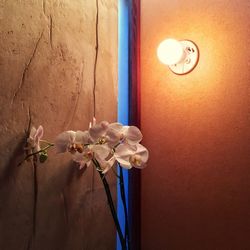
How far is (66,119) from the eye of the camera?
3.29 ft

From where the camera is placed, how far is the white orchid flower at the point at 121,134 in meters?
0.83

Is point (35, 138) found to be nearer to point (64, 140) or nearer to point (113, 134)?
point (64, 140)

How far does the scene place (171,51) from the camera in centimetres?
123

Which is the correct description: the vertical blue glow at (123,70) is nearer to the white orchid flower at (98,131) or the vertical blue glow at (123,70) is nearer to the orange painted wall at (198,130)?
the orange painted wall at (198,130)

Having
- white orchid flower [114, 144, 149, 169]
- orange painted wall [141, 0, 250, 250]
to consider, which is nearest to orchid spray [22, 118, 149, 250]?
white orchid flower [114, 144, 149, 169]

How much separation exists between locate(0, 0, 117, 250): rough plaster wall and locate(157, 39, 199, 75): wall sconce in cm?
22

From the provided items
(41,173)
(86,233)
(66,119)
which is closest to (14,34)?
(66,119)

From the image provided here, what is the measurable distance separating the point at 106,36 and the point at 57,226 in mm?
782

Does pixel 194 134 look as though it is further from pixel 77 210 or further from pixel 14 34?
pixel 14 34

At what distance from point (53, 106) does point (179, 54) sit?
60cm

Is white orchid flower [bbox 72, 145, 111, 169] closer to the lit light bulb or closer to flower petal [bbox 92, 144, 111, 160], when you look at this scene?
flower petal [bbox 92, 144, 111, 160]

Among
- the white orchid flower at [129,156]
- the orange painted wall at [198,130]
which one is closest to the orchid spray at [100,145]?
the white orchid flower at [129,156]

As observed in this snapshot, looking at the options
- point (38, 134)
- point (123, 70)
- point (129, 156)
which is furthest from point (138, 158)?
point (123, 70)

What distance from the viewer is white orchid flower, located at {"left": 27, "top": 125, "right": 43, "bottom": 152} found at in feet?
2.74
